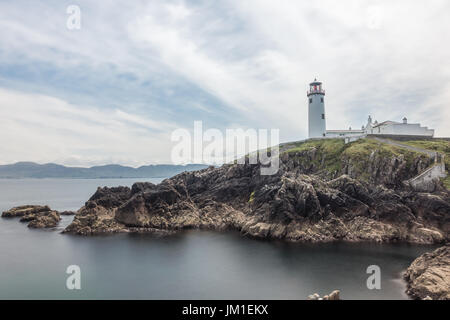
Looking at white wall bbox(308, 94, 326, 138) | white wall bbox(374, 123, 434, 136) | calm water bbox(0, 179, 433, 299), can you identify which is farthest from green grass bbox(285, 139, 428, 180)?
calm water bbox(0, 179, 433, 299)

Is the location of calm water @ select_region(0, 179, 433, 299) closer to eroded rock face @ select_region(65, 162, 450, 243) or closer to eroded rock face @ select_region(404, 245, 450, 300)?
eroded rock face @ select_region(404, 245, 450, 300)

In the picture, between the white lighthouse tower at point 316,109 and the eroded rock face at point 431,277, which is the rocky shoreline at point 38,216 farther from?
the white lighthouse tower at point 316,109

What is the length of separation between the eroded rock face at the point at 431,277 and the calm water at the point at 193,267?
136 cm

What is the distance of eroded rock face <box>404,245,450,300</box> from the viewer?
85.1 ft

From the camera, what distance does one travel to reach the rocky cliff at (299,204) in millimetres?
49344

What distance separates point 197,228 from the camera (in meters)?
58.0

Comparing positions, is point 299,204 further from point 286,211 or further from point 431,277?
point 431,277

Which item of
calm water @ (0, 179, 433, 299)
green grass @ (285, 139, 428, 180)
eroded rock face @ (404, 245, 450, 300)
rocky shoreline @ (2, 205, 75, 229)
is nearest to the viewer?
eroded rock face @ (404, 245, 450, 300)

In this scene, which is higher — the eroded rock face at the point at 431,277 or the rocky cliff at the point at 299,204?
the rocky cliff at the point at 299,204

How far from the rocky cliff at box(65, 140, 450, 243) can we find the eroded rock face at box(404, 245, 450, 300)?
16.3 m

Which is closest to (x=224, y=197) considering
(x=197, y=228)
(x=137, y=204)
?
(x=197, y=228)

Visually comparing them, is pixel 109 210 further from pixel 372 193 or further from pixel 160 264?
pixel 372 193

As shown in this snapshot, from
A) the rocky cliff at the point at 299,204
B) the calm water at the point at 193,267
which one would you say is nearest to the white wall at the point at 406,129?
the rocky cliff at the point at 299,204
